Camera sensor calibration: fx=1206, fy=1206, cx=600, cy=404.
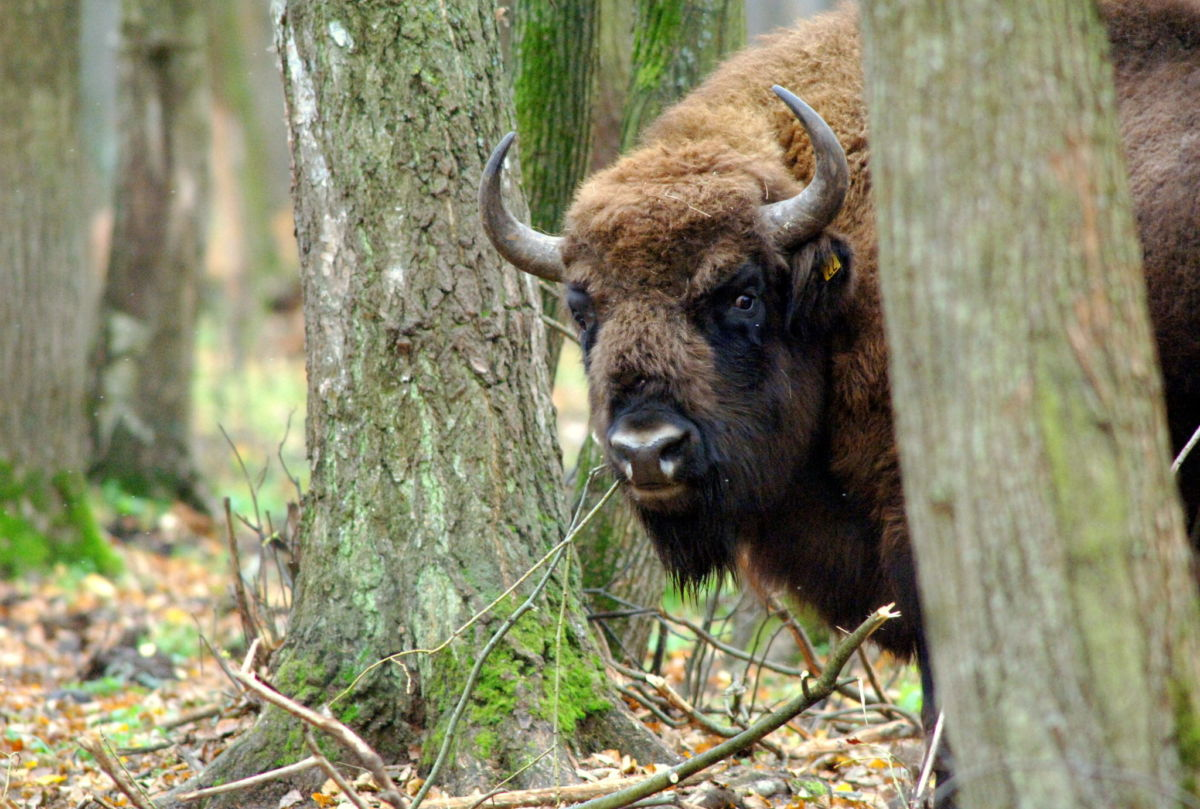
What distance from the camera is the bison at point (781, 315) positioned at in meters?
4.31

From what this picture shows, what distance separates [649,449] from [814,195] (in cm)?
113

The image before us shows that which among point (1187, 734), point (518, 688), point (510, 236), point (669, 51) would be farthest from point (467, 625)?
point (669, 51)

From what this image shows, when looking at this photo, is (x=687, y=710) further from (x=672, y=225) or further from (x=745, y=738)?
(x=672, y=225)

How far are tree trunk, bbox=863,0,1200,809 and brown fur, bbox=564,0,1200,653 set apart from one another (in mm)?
2005

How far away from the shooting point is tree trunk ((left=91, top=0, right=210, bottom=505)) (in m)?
11.9

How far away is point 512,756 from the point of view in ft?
13.6

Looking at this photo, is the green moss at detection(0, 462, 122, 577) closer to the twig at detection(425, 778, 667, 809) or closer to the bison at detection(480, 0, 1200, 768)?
the bison at detection(480, 0, 1200, 768)

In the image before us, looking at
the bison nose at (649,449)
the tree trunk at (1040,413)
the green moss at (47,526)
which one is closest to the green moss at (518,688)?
the bison nose at (649,449)

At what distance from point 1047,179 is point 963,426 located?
507 millimetres

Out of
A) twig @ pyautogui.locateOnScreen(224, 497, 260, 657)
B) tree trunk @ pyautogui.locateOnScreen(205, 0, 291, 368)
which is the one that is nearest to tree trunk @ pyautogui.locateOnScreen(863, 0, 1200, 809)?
twig @ pyautogui.locateOnScreen(224, 497, 260, 657)

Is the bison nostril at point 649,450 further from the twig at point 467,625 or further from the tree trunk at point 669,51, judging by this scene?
the tree trunk at point 669,51

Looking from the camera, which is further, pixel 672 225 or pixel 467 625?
pixel 672 225

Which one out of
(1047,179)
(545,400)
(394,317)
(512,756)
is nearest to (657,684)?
(512,756)

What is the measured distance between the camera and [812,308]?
183 inches
